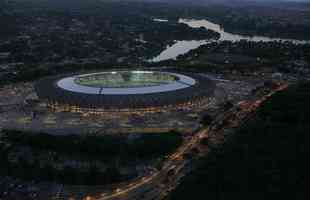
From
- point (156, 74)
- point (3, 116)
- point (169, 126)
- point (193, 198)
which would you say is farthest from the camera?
point (156, 74)

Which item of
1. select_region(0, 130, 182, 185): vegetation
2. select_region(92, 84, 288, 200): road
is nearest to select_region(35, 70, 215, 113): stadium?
select_region(92, 84, 288, 200): road

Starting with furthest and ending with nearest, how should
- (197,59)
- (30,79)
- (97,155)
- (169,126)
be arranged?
(197,59)
(30,79)
(169,126)
(97,155)

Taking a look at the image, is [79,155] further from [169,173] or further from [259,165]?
[259,165]

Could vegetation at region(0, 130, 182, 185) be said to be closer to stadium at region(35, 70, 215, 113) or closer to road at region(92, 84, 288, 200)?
road at region(92, 84, 288, 200)

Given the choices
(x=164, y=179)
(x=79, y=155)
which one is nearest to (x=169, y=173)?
(x=164, y=179)

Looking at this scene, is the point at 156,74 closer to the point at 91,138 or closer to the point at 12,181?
the point at 91,138

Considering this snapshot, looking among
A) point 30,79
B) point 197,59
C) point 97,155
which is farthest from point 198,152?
point 197,59

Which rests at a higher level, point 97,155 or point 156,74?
point 156,74
